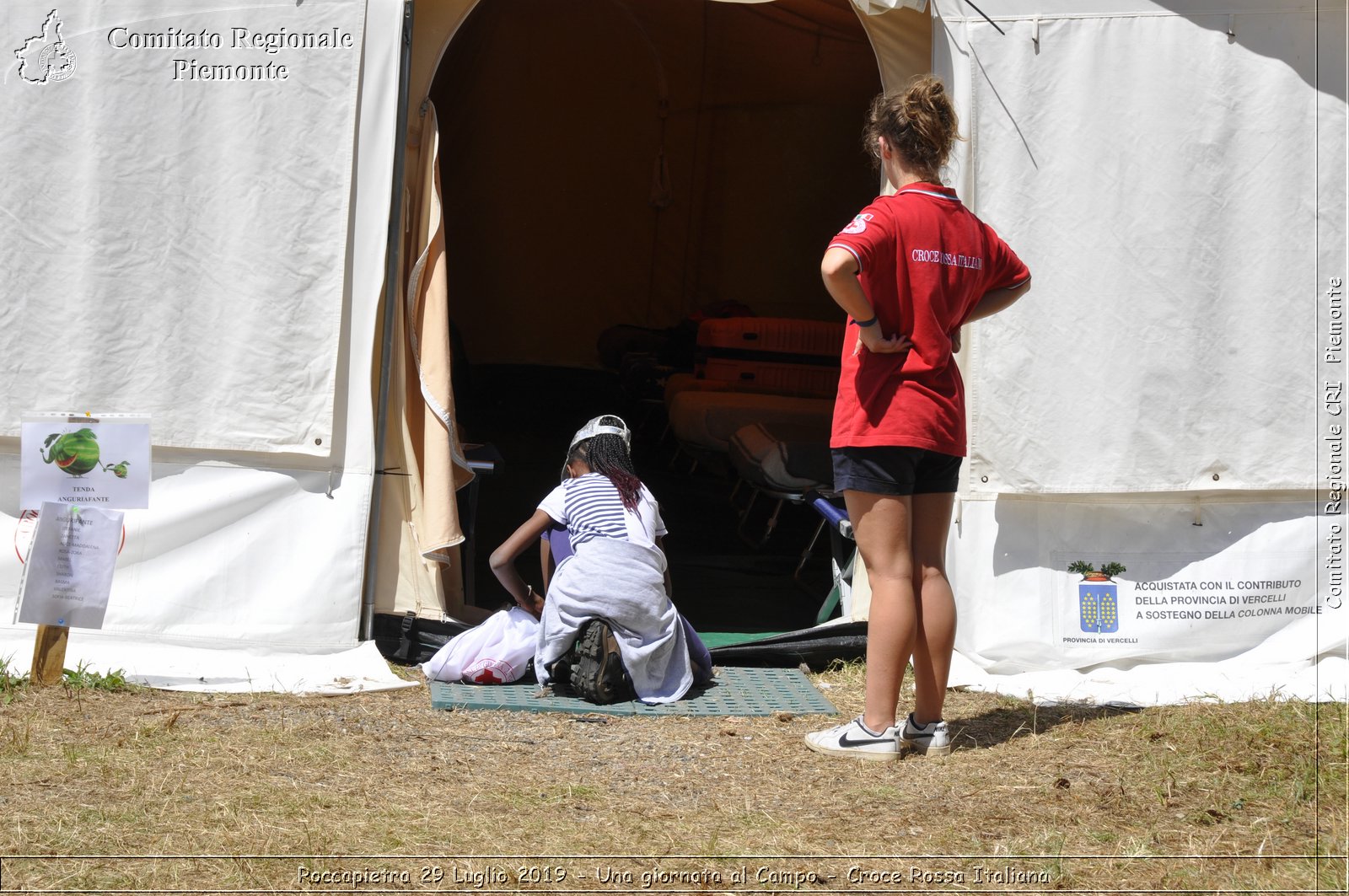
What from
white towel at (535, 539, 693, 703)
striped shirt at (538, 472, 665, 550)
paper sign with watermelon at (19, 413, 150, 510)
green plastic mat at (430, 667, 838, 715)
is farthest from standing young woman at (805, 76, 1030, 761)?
paper sign with watermelon at (19, 413, 150, 510)

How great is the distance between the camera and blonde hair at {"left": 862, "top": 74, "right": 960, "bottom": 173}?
10.4 feet

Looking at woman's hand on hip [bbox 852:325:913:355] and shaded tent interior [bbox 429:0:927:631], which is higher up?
shaded tent interior [bbox 429:0:927:631]

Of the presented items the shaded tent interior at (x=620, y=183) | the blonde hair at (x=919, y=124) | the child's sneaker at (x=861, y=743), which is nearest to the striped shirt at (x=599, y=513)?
the child's sneaker at (x=861, y=743)

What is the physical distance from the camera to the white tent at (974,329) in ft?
13.0

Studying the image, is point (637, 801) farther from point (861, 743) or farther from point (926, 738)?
point (926, 738)

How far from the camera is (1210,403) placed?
4113mm

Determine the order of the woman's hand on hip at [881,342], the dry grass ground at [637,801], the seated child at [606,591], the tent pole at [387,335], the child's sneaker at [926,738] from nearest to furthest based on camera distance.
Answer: the dry grass ground at [637,801] → the woman's hand on hip at [881,342] → the child's sneaker at [926,738] → the seated child at [606,591] → the tent pole at [387,335]

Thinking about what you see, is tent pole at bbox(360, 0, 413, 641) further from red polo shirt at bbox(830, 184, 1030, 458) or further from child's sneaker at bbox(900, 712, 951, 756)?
child's sneaker at bbox(900, 712, 951, 756)

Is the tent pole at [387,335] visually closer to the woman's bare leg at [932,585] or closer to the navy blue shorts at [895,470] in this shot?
the navy blue shorts at [895,470]

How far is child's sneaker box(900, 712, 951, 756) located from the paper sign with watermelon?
88.2 inches

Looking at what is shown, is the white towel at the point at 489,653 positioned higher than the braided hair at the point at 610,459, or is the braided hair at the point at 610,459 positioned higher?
the braided hair at the point at 610,459

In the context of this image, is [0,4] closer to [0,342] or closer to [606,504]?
[0,342]

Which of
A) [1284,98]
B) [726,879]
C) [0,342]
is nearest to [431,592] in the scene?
[0,342]

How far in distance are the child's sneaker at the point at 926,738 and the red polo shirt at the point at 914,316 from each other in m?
0.73
